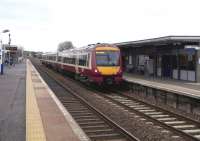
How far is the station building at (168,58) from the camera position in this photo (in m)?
28.7

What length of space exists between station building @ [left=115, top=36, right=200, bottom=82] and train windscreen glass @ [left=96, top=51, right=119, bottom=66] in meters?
5.09

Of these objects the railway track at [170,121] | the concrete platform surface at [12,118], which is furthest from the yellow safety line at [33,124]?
the railway track at [170,121]

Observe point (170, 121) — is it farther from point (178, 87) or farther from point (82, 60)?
point (82, 60)

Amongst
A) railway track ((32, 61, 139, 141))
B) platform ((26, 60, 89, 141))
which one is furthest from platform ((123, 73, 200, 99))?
platform ((26, 60, 89, 141))

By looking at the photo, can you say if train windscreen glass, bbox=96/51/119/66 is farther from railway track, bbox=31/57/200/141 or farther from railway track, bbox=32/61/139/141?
railway track, bbox=32/61/139/141

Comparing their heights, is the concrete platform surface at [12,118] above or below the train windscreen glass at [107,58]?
below

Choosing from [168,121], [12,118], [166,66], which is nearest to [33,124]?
[12,118]

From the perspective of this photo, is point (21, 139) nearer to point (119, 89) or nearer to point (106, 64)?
point (106, 64)

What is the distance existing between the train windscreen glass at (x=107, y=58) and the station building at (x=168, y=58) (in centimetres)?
509

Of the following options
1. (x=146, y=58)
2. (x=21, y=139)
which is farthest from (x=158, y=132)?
(x=146, y=58)

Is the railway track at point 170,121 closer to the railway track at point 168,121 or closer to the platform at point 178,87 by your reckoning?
the railway track at point 168,121

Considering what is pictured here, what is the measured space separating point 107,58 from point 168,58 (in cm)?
1166

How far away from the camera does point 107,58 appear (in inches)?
965

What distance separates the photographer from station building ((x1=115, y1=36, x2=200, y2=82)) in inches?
1129
